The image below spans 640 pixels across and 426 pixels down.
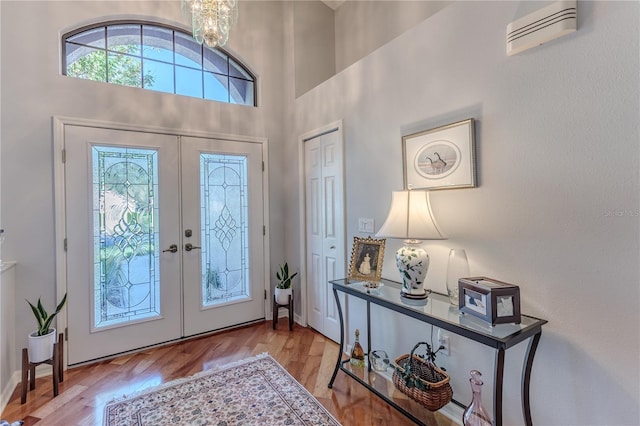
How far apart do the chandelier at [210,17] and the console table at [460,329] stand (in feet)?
6.21

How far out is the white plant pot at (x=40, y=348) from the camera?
7.11 feet

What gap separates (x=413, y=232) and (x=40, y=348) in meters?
2.70

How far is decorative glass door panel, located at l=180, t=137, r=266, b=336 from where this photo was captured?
3064 millimetres

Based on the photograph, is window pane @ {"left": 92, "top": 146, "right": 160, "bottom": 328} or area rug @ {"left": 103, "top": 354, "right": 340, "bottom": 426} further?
window pane @ {"left": 92, "top": 146, "right": 160, "bottom": 328}

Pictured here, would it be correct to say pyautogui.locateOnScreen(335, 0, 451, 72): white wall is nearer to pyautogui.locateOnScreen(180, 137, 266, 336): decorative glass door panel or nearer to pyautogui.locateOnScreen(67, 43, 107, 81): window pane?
pyautogui.locateOnScreen(180, 137, 266, 336): decorative glass door panel

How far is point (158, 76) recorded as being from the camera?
3.00m

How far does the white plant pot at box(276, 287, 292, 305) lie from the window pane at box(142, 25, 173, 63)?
2.62 meters

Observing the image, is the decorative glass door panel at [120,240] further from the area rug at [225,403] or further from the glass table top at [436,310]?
the glass table top at [436,310]

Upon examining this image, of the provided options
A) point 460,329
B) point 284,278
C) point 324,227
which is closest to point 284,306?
point 284,278

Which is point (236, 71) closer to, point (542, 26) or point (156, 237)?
point (156, 237)

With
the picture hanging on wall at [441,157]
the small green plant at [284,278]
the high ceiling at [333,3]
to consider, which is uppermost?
the high ceiling at [333,3]

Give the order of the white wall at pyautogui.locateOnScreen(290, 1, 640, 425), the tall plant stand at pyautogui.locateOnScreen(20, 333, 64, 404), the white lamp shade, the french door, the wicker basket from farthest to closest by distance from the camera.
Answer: the french door
the tall plant stand at pyautogui.locateOnScreen(20, 333, 64, 404)
the white lamp shade
the wicker basket
the white wall at pyautogui.locateOnScreen(290, 1, 640, 425)

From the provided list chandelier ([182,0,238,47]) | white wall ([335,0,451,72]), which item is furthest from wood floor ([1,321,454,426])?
Answer: white wall ([335,0,451,72])

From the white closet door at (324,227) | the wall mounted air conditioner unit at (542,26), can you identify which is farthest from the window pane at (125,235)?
the wall mounted air conditioner unit at (542,26)
